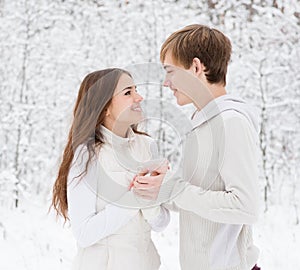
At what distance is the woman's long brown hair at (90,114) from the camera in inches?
71.4

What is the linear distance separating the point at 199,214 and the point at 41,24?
684 cm

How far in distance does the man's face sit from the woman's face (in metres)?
0.19

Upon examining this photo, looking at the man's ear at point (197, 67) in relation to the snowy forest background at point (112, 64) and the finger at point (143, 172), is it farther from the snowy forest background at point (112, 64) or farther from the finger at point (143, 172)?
the snowy forest background at point (112, 64)

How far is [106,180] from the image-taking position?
1756 mm

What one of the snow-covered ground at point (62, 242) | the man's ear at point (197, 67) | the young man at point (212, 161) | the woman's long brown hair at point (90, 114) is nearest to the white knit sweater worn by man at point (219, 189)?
the young man at point (212, 161)

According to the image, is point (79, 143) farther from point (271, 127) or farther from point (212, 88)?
point (271, 127)

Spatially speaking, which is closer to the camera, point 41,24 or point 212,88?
point 212,88

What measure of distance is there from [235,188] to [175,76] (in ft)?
1.39

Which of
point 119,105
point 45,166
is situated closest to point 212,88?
point 119,105

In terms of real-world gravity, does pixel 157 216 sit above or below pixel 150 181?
below

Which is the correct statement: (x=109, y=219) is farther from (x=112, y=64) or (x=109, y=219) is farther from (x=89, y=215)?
(x=112, y=64)

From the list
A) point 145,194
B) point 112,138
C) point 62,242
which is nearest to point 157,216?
point 145,194

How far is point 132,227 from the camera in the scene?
5.78 feet

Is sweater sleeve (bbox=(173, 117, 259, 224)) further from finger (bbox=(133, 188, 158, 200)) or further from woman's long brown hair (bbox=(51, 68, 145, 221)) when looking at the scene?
woman's long brown hair (bbox=(51, 68, 145, 221))
